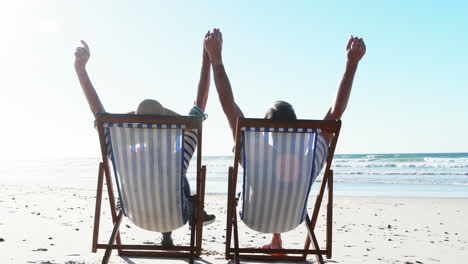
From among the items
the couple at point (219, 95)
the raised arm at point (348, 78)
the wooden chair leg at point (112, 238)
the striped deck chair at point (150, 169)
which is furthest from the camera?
the raised arm at point (348, 78)

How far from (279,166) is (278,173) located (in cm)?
5

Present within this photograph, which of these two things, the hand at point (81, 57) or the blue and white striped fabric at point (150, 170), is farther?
the hand at point (81, 57)

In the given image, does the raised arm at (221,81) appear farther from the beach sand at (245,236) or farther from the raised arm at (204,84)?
the beach sand at (245,236)

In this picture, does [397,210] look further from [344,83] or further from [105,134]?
[105,134]

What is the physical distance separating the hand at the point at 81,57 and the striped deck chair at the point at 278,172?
60.4 inches

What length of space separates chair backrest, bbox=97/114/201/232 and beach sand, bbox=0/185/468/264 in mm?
760

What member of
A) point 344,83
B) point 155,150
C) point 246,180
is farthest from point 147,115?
point 344,83

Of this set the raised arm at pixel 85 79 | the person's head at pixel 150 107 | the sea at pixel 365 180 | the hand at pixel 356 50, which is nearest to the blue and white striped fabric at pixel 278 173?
the person's head at pixel 150 107

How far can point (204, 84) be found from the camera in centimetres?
354

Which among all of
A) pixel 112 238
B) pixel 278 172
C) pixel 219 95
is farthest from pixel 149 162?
pixel 278 172

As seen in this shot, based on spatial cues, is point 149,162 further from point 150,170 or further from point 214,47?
point 214,47

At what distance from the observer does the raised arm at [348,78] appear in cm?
320

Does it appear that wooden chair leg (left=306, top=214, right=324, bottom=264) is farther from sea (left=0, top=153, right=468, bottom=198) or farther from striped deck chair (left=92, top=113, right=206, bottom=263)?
sea (left=0, top=153, right=468, bottom=198)

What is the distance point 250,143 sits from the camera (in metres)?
2.82
